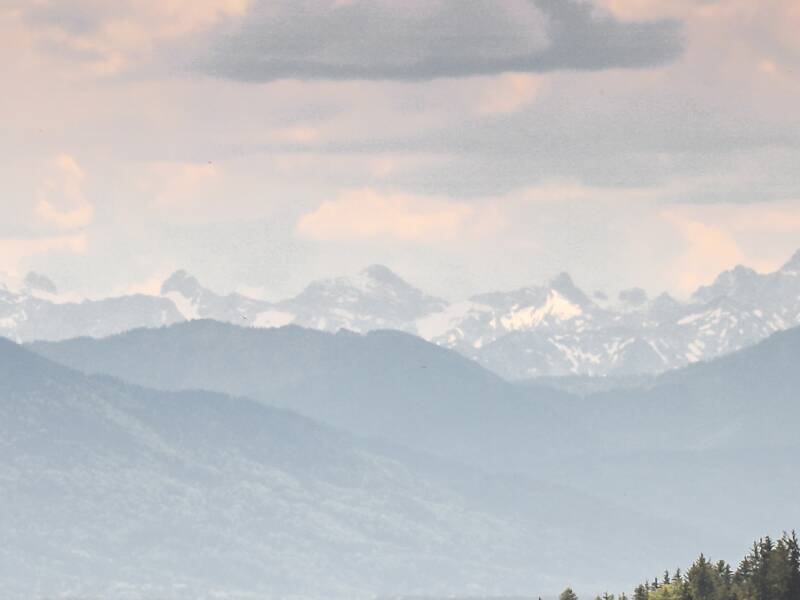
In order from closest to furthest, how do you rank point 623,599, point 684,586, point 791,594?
point 791,594 < point 684,586 < point 623,599

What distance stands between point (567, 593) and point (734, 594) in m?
17.2

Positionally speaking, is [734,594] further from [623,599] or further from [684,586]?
[623,599]

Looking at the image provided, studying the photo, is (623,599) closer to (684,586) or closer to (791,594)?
(684,586)

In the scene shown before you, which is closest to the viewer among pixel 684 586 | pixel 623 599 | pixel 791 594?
pixel 791 594

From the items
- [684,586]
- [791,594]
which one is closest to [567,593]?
[684,586]

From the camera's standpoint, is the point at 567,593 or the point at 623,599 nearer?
the point at 567,593

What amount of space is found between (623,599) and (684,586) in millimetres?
18010

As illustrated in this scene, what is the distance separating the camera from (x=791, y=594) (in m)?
162


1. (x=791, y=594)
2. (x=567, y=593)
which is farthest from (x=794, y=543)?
(x=567, y=593)

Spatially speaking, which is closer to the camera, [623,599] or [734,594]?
[734,594]

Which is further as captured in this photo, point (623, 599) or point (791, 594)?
point (623, 599)

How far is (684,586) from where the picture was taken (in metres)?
173

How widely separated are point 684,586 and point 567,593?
9.44 m

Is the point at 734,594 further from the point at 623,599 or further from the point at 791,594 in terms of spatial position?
the point at 623,599
